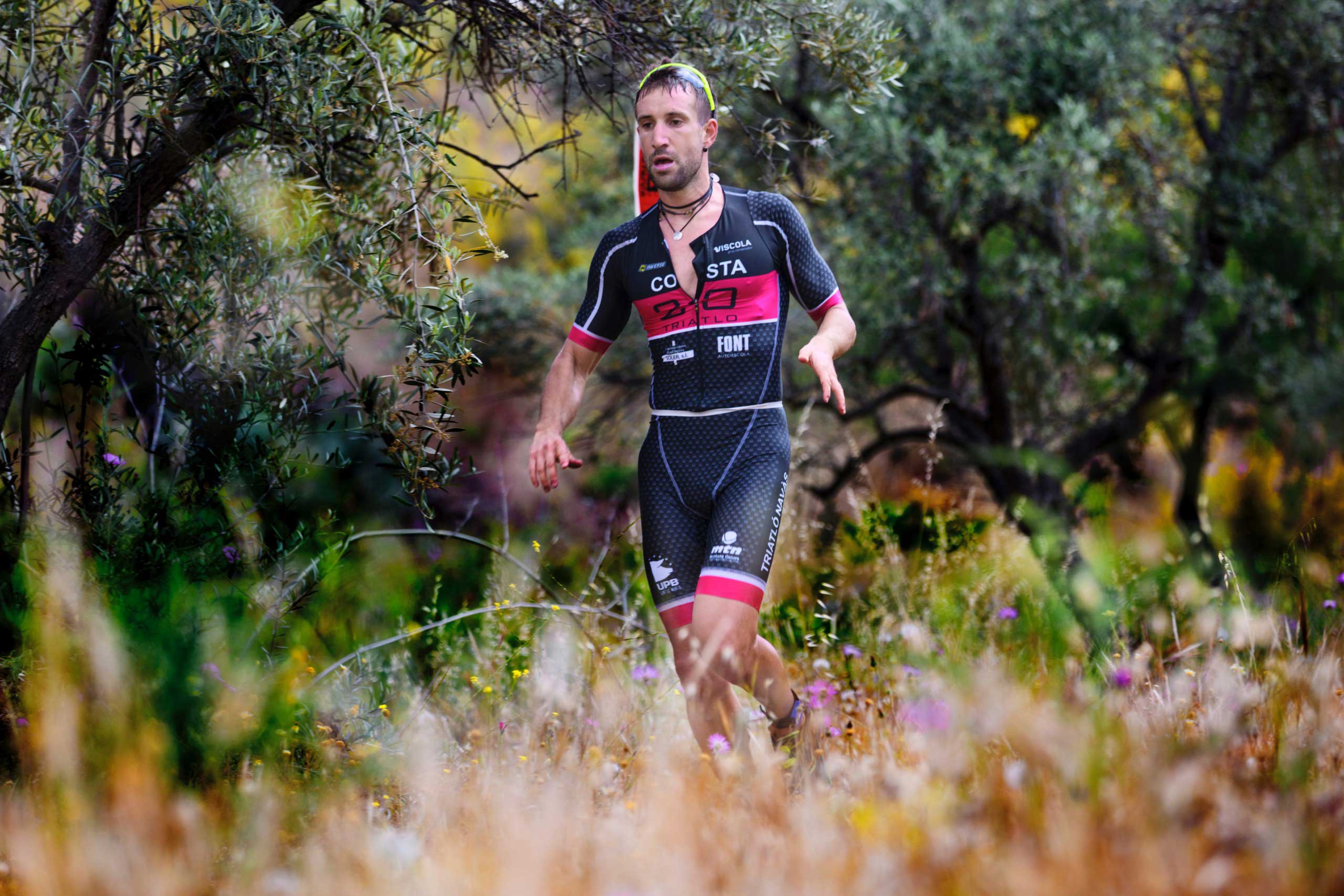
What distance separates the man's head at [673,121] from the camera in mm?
3641

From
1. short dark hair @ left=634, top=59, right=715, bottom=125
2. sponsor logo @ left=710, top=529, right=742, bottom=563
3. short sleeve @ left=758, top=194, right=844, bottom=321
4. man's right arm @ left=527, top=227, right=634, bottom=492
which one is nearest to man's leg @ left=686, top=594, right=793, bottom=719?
sponsor logo @ left=710, top=529, right=742, bottom=563

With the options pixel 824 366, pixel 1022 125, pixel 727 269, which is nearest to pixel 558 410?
pixel 727 269

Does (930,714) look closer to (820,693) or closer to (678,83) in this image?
(820,693)

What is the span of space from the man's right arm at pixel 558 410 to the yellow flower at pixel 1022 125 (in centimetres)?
483

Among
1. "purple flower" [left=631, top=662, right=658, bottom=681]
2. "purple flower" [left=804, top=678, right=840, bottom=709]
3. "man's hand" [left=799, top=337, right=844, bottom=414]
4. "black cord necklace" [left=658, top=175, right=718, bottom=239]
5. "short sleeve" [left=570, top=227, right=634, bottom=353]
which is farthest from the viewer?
"purple flower" [left=631, top=662, right=658, bottom=681]

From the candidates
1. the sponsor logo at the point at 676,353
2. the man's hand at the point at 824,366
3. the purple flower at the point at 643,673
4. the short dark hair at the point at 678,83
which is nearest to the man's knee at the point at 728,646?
the man's hand at the point at 824,366

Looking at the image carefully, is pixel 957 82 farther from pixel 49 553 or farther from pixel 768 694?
pixel 49 553

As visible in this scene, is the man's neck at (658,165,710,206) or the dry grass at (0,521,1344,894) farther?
the man's neck at (658,165,710,206)

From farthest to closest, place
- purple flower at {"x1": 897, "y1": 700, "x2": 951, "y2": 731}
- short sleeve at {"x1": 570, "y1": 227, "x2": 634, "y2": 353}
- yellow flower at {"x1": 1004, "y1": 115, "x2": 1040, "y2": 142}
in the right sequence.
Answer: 1. yellow flower at {"x1": 1004, "y1": 115, "x2": 1040, "y2": 142}
2. short sleeve at {"x1": 570, "y1": 227, "x2": 634, "y2": 353}
3. purple flower at {"x1": 897, "y1": 700, "x2": 951, "y2": 731}

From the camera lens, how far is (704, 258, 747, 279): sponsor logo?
3709 mm

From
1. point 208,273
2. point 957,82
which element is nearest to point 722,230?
point 208,273

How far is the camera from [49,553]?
3529 millimetres

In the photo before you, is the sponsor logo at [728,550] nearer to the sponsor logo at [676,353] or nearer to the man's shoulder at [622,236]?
the sponsor logo at [676,353]

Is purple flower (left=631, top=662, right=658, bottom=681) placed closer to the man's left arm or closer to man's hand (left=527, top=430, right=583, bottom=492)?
man's hand (left=527, top=430, right=583, bottom=492)
